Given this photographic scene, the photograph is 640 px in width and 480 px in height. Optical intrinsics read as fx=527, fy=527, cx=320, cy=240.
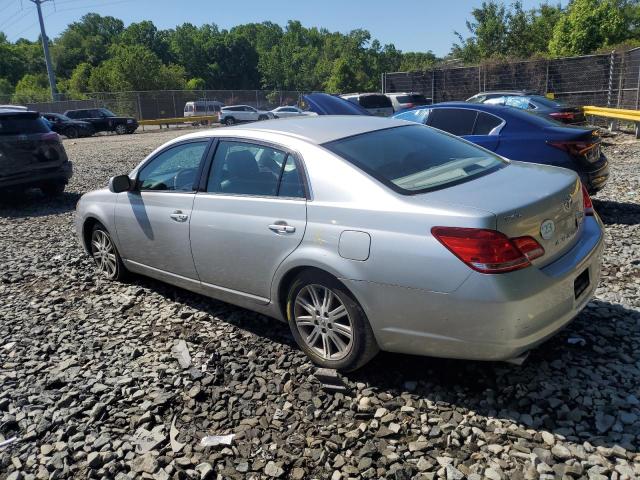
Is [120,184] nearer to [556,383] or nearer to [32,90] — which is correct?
[556,383]

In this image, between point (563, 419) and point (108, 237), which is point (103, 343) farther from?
point (563, 419)

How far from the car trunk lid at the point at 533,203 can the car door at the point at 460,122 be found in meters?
3.55

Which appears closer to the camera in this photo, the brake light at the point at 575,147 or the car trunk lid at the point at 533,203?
the car trunk lid at the point at 533,203

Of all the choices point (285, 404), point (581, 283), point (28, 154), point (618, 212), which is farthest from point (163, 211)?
point (28, 154)

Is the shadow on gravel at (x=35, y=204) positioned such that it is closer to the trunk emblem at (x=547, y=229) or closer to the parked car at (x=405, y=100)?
the trunk emblem at (x=547, y=229)

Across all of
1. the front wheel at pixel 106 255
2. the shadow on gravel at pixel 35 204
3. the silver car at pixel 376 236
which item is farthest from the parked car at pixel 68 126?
the silver car at pixel 376 236

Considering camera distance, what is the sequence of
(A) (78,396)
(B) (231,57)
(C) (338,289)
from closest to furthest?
(C) (338,289)
(A) (78,396)
(B) (231,57)

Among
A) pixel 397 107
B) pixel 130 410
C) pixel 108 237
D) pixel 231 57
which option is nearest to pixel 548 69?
pixel 397 107

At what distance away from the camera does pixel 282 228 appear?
3.41 meters

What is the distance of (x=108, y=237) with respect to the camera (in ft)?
17.5

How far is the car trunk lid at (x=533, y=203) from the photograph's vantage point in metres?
2.76

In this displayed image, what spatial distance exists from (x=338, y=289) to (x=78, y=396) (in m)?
1.86

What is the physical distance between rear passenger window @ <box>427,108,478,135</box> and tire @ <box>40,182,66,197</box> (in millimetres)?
7154

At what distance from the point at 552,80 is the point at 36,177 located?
20.4 m
